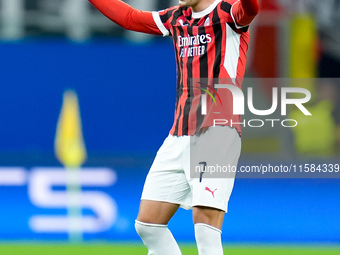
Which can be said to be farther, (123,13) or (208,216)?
(123,13)

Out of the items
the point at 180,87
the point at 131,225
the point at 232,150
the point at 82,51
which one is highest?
the point at 82,51

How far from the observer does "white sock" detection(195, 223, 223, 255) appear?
12.1 feet

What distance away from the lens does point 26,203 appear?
7.69 m

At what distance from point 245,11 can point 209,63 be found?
35cm

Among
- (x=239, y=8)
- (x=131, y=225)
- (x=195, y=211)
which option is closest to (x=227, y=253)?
(x=131, y=225)

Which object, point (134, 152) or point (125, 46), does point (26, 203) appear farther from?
point (125, 46)

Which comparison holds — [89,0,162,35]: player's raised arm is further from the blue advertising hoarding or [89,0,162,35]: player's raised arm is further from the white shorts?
the blue advertising hoarding

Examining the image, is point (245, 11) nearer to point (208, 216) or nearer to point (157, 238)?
point (208, 216)

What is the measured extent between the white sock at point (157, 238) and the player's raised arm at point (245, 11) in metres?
1.05

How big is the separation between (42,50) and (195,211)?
539 centimetres

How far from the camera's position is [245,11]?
3631 millimetres

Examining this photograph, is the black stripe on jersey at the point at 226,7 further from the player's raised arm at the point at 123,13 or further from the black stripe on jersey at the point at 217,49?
the player's raised arm at the point at 123,13

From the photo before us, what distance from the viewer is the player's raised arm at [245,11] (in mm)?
3594

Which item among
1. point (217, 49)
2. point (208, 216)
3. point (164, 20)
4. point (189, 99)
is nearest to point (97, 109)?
point (164, 20)
